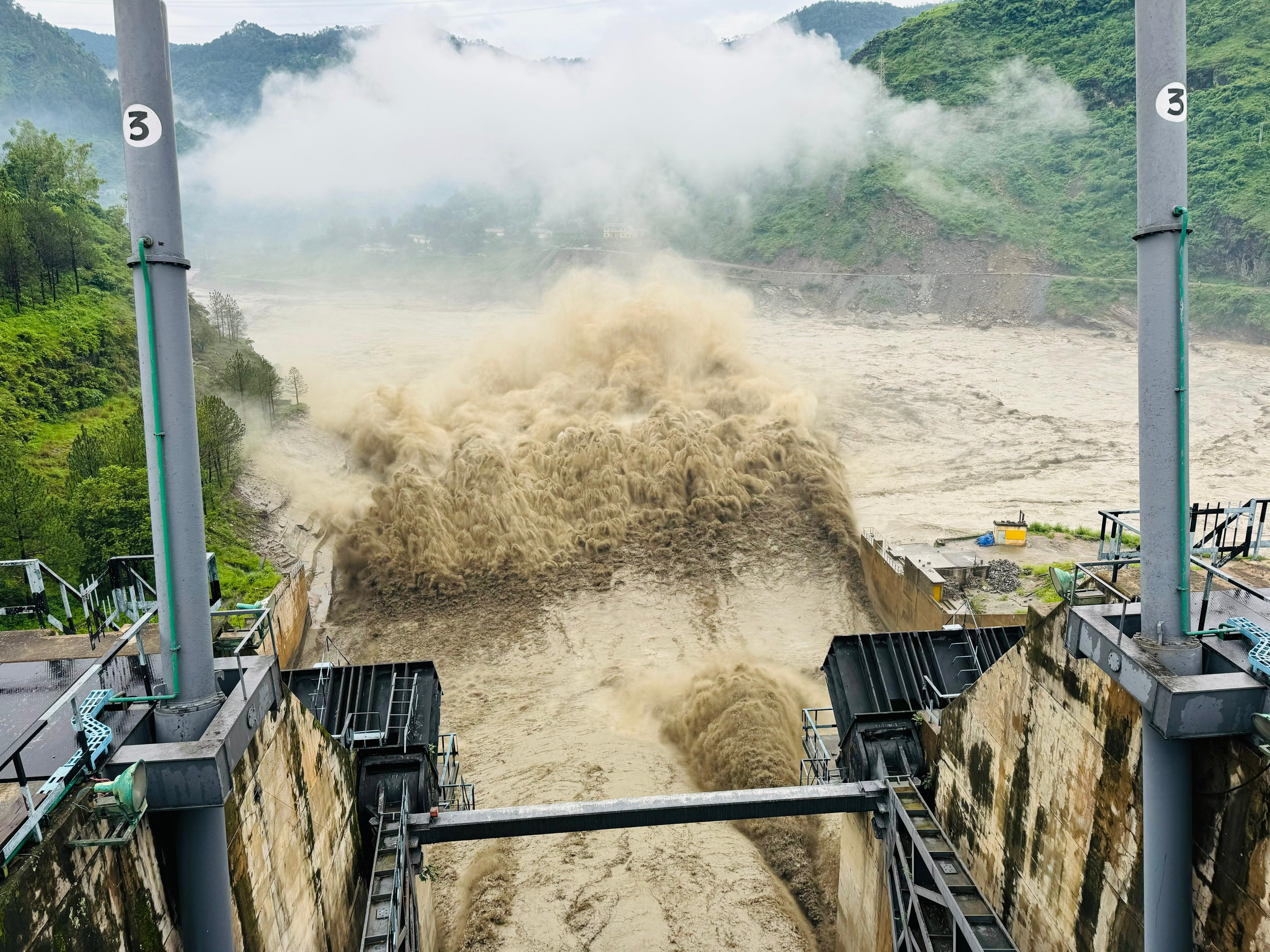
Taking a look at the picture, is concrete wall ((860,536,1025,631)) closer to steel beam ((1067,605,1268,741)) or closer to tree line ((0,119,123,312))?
steel beam ((1067,605,1268,741))

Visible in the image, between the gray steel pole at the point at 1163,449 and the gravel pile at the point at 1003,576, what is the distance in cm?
1698

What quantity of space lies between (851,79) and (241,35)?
12142 centimetres

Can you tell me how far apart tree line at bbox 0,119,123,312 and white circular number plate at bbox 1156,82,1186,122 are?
41074 millimetres

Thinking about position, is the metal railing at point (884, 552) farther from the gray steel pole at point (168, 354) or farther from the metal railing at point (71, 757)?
the metal railing at point (71, 757)

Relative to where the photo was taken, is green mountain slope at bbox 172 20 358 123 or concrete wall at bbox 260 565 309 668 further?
green mountain slope at bbox 172 20 358 123

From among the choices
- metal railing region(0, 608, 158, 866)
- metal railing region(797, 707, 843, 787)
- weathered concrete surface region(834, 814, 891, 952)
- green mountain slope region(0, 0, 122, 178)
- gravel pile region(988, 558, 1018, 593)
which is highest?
green mountain slope region(0, 0, 122, 178)

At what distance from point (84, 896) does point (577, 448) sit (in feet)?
97.9

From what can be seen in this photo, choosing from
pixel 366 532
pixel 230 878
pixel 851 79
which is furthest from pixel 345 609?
pixel 851 79

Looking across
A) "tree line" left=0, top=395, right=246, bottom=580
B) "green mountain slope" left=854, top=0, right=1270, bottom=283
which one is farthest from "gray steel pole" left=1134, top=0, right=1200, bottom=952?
"green mountain slope" left=854, top=0, right=1270, bottom=283

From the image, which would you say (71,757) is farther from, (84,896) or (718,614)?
(718,614)

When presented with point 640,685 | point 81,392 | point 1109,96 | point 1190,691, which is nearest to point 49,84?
point 81,392

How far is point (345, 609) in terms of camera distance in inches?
1163

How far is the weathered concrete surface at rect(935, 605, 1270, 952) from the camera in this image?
659 cm

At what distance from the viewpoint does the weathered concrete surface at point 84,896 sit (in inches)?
204
